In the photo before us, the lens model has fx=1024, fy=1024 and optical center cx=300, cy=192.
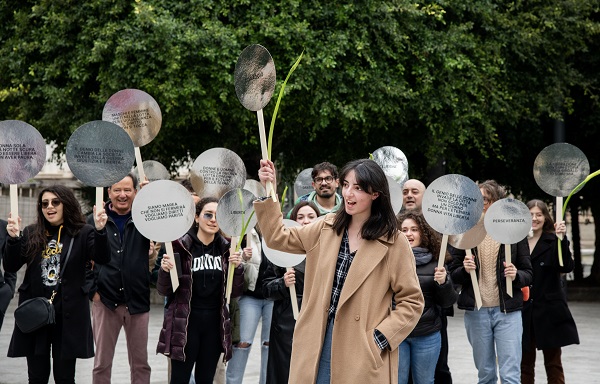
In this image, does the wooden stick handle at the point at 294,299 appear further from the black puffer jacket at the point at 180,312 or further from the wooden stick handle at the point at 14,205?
the wooden stick handle at the point at 14,205

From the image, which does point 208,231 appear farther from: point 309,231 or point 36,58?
point 36,58

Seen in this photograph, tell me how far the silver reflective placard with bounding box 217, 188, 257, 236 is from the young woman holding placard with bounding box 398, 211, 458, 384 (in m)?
1.18

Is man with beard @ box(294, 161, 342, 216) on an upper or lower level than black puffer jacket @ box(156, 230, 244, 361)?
upper

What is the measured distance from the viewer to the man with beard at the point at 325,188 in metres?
8.55

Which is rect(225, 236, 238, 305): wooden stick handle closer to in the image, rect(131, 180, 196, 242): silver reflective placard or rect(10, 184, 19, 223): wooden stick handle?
rect(131, 180, 196, 242): silver reflective placard

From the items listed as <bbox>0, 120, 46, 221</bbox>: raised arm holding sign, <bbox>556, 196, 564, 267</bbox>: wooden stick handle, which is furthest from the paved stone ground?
<bbox>0, 120, 46, 221</bbox>: raised arm holding sign

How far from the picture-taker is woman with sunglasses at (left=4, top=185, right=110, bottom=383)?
23.1 feet

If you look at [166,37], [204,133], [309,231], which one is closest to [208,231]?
[309,231]

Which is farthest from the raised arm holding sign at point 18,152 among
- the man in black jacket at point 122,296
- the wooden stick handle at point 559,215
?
the wooden stick handle at point 559,215

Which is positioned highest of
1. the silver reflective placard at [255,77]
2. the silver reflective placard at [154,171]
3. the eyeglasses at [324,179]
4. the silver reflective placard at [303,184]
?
the silver reflective placard at [255,77]

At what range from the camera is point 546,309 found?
8.78 m

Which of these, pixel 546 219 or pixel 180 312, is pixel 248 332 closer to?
pixel 180 312

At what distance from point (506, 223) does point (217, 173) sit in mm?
2339

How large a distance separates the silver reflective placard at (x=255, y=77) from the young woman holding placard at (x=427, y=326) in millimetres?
2006
